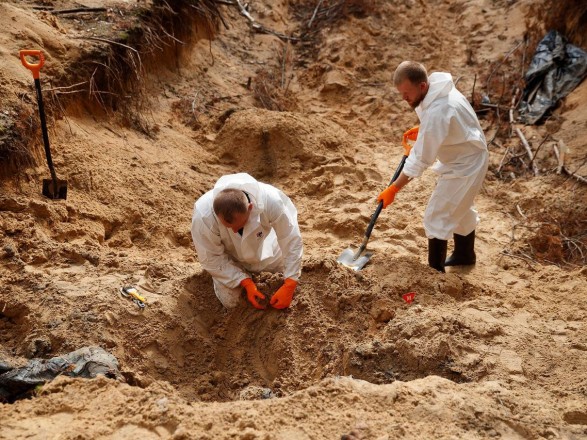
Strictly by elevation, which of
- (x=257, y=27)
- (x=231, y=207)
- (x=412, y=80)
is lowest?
(x=231, y=207)

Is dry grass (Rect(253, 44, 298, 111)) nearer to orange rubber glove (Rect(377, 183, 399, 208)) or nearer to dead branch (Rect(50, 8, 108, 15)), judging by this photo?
dead branch (Rect(50, 8, 108, 15))

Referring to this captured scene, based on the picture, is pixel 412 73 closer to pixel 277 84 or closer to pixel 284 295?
pixel 284 295

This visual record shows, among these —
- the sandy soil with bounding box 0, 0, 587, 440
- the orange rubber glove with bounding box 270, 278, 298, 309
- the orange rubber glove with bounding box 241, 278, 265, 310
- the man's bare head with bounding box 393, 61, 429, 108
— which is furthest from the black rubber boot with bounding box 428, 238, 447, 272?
the orange rubber glove with bounding box 241, 278, 265, 310

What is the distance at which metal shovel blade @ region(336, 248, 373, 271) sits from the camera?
421 centimetres

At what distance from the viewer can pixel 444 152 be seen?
3.95 meters

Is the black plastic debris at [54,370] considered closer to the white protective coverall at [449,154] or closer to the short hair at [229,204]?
the short hair at [229,204]

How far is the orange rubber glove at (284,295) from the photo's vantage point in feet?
11.7

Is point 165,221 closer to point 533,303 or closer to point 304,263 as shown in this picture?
point 304,263

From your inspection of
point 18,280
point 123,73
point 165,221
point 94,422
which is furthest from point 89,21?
point 94,422

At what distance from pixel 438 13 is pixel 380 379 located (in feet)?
19.7

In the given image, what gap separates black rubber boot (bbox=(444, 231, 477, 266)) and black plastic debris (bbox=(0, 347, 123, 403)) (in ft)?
8.38

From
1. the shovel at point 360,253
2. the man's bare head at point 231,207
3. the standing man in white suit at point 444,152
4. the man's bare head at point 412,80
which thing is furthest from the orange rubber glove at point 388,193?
the man's bare head at point 231,207

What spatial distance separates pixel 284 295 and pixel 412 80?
1558 millimetres

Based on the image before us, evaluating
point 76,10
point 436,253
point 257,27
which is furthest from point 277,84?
point 436,253
